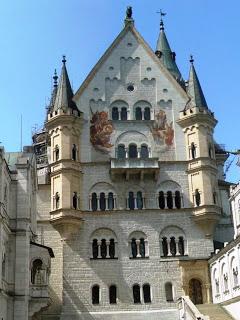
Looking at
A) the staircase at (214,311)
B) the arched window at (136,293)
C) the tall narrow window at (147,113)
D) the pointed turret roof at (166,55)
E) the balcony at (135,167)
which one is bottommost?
the staircase at (214,311)

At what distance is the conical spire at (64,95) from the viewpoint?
5381 centimetres

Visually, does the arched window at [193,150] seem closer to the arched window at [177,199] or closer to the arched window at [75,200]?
the arched window at [177,199]

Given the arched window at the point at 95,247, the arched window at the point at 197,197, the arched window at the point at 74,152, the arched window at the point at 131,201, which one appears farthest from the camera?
the arched window at the point at 74,152

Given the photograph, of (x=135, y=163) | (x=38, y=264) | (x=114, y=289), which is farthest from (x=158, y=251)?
(x=38, y=264)

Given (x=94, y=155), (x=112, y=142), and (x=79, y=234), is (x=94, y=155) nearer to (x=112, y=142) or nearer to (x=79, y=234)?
→ (x=112, y=142)

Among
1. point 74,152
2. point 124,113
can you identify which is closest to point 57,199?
point 74,152

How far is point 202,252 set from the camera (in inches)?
1972

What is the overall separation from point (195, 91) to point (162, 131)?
522cm

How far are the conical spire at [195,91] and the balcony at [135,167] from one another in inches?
284

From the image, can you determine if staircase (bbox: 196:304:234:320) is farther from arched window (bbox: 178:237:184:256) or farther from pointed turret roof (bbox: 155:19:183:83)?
pointed turret roof (bbox: 155:19:183:83)

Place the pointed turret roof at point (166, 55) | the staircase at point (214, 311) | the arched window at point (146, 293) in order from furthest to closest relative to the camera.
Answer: the pointed turret roof at point (166, 55) → the arched window at point (146, 293) → the staircase at point (214, 311)

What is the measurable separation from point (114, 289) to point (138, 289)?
2.08 metres

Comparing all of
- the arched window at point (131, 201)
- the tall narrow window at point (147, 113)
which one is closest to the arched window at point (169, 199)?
the arched window at point (131, 201)

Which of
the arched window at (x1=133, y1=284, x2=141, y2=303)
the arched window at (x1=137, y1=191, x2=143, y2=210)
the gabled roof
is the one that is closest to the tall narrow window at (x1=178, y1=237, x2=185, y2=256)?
the arched window at (x1=137, y1=191, x2=143, y2=210)
